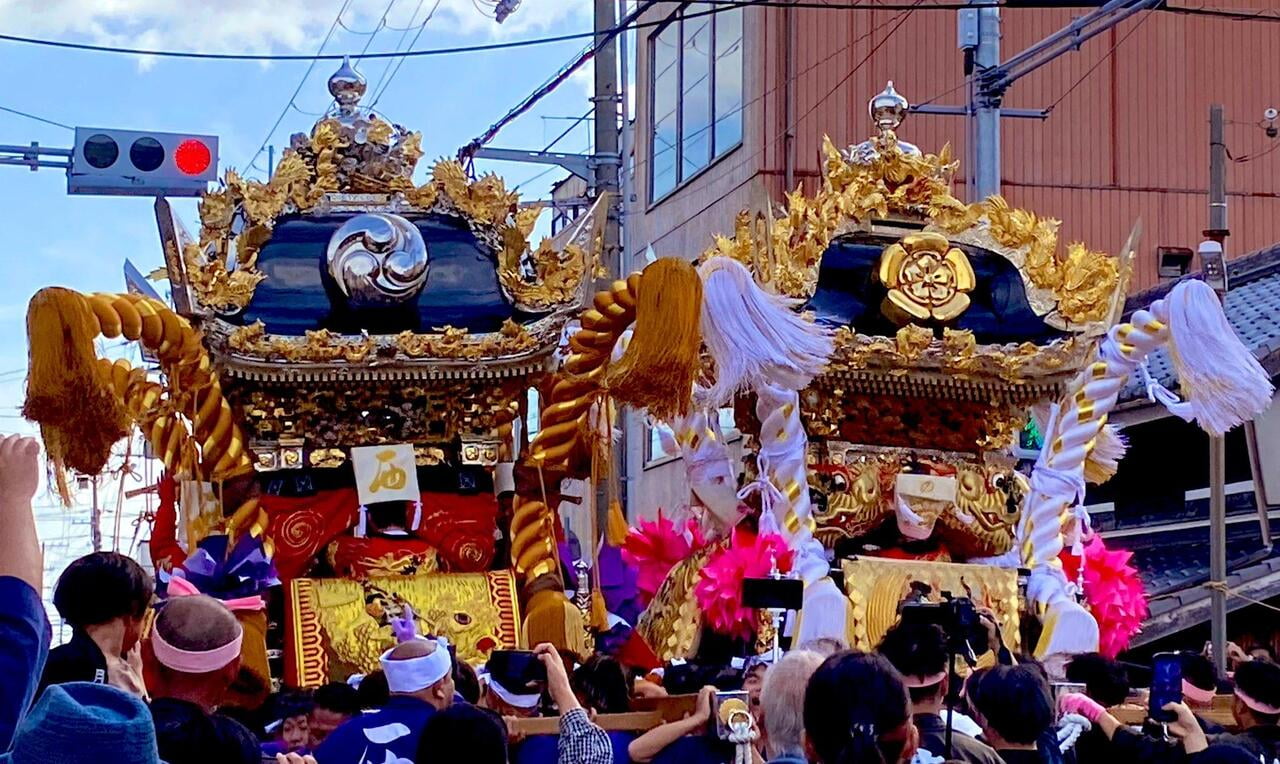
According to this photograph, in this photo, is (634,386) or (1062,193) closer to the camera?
(634,386)

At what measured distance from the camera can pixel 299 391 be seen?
27.6ft

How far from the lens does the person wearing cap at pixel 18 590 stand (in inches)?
109

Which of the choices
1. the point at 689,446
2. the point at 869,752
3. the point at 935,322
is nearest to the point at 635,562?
the point at 689,446

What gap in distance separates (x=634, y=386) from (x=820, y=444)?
1.40 metres

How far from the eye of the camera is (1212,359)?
332 inches

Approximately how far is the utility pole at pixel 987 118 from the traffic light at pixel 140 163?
4.45 meters

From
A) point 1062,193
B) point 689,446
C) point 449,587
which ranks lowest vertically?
point 449,587

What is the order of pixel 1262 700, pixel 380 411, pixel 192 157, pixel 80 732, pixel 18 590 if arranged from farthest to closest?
pixel 192 157
pixel 380 411
pixel 1262 700
pixel 18 590
pixel 80 732

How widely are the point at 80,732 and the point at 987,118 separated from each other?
10.3m

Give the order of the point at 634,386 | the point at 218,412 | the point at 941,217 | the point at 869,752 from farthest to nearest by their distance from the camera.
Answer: the point at 941,217
the point at 218,412
the point at 634,386
the point at 869,752

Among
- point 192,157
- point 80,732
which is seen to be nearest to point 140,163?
point 192,157

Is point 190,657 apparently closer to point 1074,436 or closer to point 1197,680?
point 1197,680

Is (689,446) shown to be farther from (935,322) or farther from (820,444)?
(935,322)

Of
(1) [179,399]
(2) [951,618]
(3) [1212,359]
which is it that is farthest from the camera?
(3) [1212,359]
